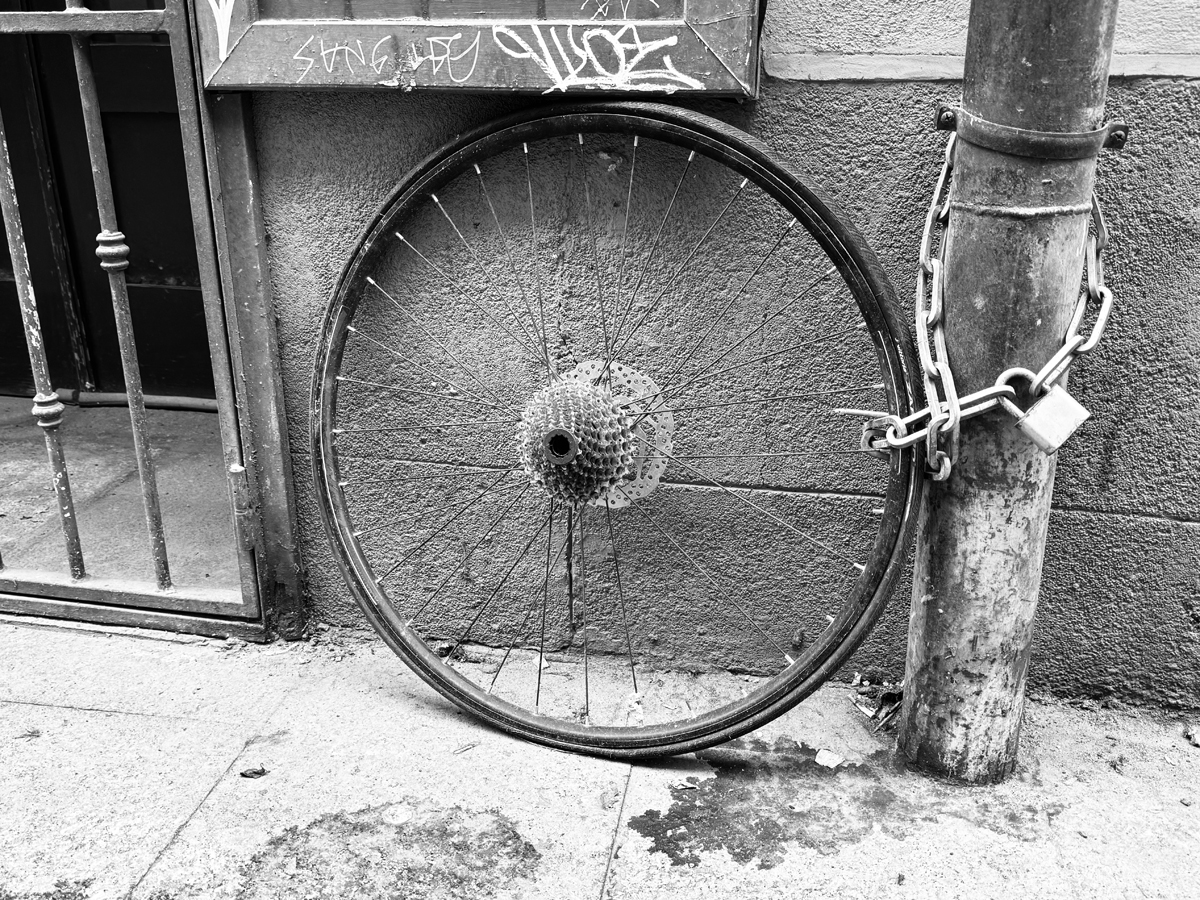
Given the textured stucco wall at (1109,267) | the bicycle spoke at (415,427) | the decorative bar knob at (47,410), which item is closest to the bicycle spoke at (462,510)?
the bicycle spoke at (415,427)

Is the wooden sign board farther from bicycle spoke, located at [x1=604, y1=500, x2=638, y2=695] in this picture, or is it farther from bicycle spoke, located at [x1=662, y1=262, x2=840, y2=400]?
bicycle spoke, located at [x1=604, y1=500, x2=638, y2=695]

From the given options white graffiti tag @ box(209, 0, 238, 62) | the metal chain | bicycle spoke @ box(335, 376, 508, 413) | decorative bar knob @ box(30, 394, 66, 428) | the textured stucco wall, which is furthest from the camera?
decorative bar knob @ box(30, 394, 66, 428)

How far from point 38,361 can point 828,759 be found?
2.43m

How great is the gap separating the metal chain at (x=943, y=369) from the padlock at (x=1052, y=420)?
49mm

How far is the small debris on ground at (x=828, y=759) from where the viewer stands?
2.75 m

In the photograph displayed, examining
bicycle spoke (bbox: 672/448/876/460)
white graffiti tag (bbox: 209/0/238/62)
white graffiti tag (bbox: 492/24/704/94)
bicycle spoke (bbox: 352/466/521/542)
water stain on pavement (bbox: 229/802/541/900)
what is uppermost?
white graffiti tag (bbox: 209/0/238/62)

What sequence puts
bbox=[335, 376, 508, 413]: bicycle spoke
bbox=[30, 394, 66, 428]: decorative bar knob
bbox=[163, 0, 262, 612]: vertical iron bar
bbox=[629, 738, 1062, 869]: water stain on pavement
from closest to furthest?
bbox=[629, 738, 1062, 869]: water stain on pavement → bbox=[163, 0, 262, 612]: vertical iron bar → bbox=[335, 376, 508, 413]: bicycle spoke → bbox=[30, 394, 66, 428]: decorative bar knob

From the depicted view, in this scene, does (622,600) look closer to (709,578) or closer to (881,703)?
(709,578)

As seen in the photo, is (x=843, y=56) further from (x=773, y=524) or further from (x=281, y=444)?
(x=281, y=444)

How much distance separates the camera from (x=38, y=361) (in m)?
3.24

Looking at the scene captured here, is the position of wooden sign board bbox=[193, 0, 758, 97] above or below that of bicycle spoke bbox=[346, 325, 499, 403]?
above

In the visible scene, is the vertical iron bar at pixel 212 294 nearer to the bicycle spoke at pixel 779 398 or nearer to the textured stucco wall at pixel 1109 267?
the textured stucco wall at pixel 1109 267

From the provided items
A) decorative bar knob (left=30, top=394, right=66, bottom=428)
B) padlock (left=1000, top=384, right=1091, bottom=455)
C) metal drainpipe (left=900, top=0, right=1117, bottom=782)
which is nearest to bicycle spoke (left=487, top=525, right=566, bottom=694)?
metal drainpipe (left=900, top=0, right=1117, bottom=782)

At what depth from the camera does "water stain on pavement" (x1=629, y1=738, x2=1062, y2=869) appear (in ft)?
8.14
